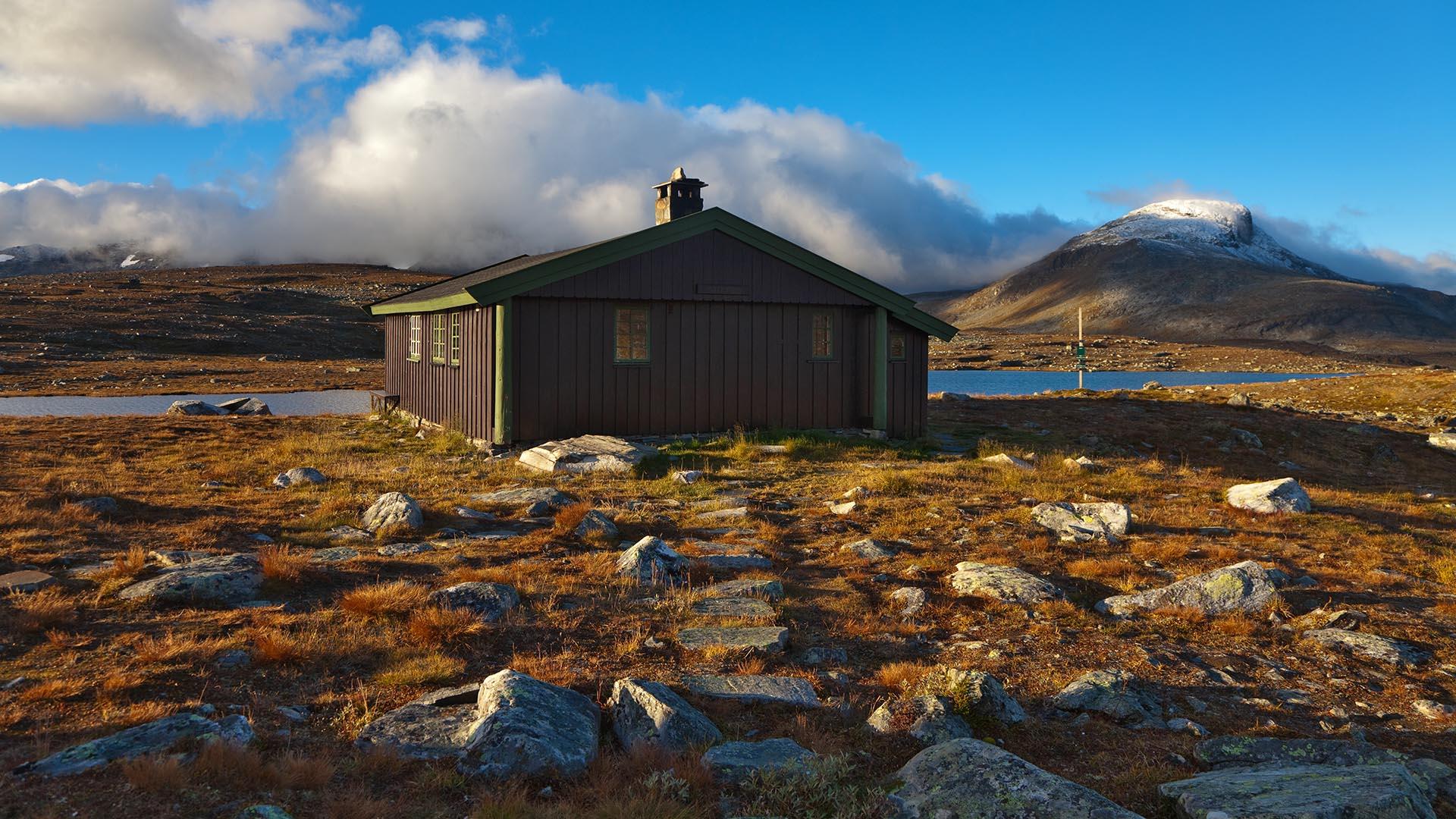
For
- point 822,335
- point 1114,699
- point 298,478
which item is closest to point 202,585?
point 298,478

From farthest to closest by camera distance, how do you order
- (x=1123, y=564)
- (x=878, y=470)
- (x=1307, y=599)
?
(x=878, y=470) → (x=1123, y=564) → (x=1307, y=599)

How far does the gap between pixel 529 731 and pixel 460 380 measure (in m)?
15.0

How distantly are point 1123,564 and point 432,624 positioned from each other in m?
6.84

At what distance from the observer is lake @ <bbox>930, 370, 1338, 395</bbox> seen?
223 ft

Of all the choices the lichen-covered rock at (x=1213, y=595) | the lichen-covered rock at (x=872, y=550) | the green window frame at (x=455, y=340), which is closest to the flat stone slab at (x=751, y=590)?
the lichen-covered rock at (x=872, y=550)

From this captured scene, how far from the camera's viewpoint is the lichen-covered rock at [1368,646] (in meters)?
7.24

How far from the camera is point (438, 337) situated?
827 inches

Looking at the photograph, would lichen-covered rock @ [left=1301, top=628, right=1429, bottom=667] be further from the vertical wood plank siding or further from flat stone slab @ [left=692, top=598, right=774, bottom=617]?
the vertical wood plank siding

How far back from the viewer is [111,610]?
731 centimetres

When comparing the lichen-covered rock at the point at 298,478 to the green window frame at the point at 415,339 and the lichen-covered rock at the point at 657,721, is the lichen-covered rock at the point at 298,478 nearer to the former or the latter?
the green window frame at the point at 415,339

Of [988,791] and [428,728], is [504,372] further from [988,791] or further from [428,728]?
[988,791]

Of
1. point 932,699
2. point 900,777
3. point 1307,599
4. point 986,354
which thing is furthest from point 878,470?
point 986,354

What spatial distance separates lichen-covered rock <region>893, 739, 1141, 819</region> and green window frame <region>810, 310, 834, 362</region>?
605 inches

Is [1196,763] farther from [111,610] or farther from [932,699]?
[111,610]
